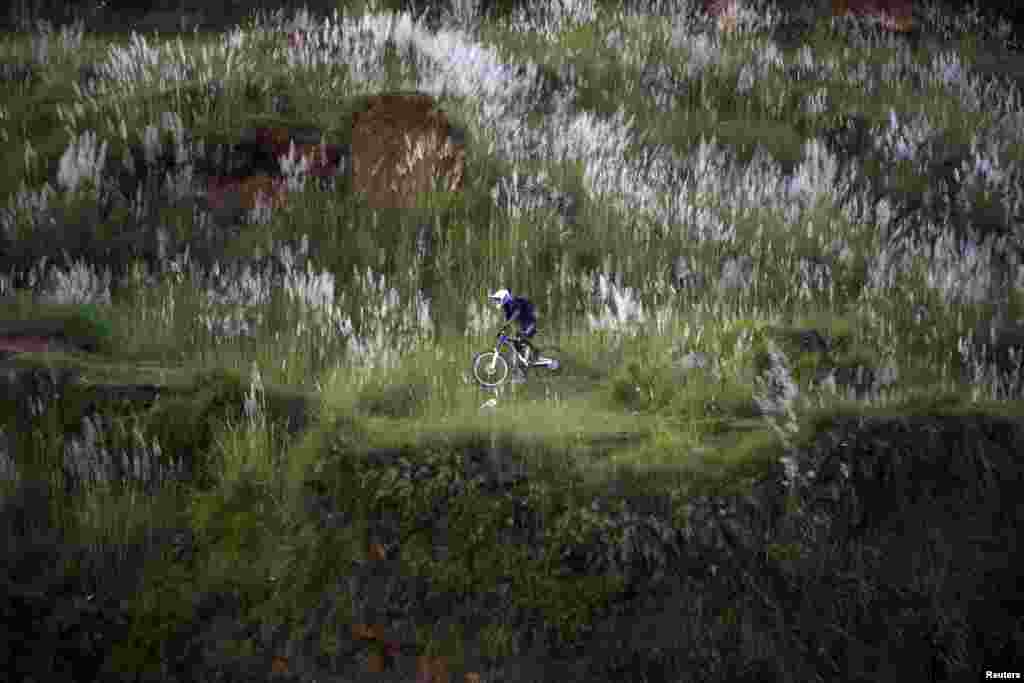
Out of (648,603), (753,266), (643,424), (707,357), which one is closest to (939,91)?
(753,266)

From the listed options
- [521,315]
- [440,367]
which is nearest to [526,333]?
[521,315]

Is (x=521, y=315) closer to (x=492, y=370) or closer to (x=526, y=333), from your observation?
(x=526, y=333)

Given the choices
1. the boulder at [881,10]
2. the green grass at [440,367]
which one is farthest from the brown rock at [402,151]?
the boulder at [881,10]

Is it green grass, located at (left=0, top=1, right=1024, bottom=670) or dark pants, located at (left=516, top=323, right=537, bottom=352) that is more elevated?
dark pants, located at (left=516, top=323, right=537, bottom=352)

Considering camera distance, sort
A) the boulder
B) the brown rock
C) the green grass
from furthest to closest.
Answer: the boulder → the brown rock → the green grass

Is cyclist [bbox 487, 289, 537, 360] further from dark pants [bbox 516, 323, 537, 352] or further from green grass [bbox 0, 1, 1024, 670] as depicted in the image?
green grass [bbox 0, 1, 1024, 670]

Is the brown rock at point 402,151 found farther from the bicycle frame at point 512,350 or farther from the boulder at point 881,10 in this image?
the boulder at point 881,10

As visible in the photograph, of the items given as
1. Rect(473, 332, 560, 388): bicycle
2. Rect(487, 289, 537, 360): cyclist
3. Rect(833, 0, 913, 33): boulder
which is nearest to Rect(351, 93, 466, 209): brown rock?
Rect(473, 332, 560, 388): bicycle

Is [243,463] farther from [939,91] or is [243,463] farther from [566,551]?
[939,91]
